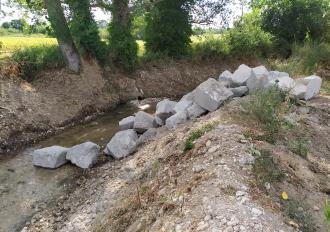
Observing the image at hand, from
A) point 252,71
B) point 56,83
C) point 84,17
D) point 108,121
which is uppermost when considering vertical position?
point 84,17

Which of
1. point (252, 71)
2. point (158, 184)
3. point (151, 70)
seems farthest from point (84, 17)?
point (158, 184)

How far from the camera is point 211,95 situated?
9.23m

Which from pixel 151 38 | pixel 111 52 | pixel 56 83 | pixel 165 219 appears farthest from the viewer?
pixel 151 38

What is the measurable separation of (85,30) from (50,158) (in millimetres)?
6169

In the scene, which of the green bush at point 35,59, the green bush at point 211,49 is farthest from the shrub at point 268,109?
the green bush at point 211,49

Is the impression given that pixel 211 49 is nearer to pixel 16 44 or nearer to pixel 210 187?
pixel 16 44

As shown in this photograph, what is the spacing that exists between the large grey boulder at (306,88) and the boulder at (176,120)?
250cm

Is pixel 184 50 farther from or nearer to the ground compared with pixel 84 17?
nearer to the ground

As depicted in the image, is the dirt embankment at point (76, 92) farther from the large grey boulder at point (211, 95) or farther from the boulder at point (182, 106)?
the large grey boulder at point (211, 95)

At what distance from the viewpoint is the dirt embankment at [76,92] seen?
10859 mm

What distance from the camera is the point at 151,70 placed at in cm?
1606

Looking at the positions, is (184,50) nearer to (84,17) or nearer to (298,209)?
(84,17)

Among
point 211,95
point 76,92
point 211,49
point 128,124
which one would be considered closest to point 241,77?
point 211,95

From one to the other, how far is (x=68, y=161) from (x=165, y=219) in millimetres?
4339
